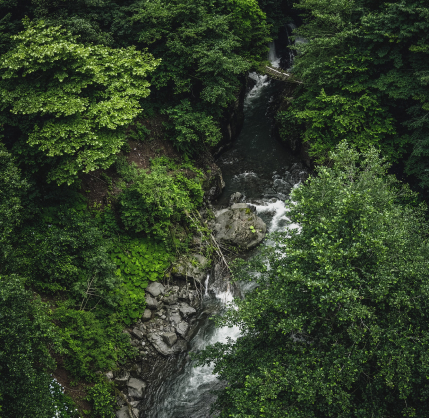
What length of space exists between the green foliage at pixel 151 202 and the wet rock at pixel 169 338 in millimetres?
4782

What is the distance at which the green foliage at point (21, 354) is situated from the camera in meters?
8.37

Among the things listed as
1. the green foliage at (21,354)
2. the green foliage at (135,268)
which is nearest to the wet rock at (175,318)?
the green foliage at (135,268)

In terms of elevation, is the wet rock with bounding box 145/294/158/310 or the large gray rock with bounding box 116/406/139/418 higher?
the wet rock with bounding box 145/294/158/310

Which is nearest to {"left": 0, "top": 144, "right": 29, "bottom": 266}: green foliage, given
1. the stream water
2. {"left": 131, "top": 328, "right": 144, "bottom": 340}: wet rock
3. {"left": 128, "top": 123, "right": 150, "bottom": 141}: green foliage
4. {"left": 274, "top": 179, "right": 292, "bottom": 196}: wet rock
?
{"left": 131, "top": 328, "right": 144, "bottom": 340}: wet rock

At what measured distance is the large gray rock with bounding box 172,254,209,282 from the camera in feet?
55.6

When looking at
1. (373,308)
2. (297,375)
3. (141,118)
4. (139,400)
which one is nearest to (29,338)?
(139,400)

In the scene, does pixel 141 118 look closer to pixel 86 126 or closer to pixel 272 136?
pixel 86 126

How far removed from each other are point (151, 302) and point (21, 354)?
761cm

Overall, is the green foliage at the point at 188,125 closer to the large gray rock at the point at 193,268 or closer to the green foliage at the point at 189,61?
the green foliage at the point at 189,61

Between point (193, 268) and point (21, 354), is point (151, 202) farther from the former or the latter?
point (21, 354)

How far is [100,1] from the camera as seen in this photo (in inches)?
714

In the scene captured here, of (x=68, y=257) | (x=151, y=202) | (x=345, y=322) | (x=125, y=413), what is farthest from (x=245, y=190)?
(x=125, y=413)

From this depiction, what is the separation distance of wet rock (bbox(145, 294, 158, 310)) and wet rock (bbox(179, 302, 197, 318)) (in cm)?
129

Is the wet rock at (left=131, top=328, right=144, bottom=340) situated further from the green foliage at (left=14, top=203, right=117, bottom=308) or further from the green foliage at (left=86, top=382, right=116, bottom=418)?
the green foliage at (left=86, top=382, right=116, bottom=418)
